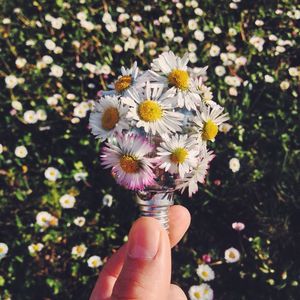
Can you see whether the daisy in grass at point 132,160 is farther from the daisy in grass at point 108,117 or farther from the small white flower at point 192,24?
the small white flower at point 192,24

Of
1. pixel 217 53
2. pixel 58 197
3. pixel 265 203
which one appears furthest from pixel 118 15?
pixel 265 203

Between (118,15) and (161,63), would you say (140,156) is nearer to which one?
(161,63)

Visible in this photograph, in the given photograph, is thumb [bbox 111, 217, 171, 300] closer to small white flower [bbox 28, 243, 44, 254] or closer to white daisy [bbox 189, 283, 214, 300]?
white daisy [bbox 189, 283, 214, 300]

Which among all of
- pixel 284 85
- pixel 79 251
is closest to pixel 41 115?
pixel 79 251

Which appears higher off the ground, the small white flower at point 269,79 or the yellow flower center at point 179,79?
the yellow flower center at point 179,79

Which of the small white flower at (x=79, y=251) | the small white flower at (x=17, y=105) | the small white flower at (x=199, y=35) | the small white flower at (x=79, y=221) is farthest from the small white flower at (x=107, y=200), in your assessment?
the small white flower at (x=199, y=35)

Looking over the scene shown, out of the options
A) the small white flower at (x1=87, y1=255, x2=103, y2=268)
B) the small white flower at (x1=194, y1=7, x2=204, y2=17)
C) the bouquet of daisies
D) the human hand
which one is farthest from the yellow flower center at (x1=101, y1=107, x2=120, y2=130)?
the small white flower at (x1=194, y1=7, x2=204, y2=17)

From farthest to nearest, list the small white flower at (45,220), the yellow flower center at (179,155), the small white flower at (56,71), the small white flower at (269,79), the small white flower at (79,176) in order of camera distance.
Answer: the small white flower at (56,71) < the small white flower at (269,79) < the small white flower at (79,176) < the small white flower at (45,220) < the yellow flower center at (179,155)
